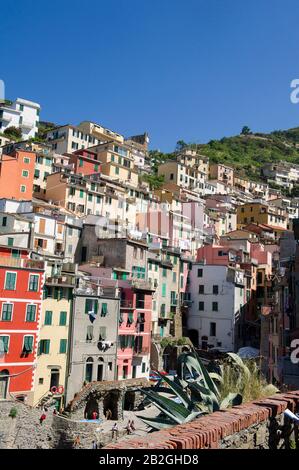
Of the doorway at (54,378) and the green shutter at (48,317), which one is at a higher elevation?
the green shutter at (48,317)

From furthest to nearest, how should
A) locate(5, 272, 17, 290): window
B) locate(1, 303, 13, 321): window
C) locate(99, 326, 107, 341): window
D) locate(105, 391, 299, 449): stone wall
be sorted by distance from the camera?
1. locate(99, 326, 107, 341): window
2. locate(5, 272, 17, 290): window
3. locate(1, 303, 13, 321): window
4. locate(105, 391, 299, 449): stone wall

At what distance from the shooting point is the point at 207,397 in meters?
10.4

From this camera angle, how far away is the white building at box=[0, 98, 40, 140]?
93.1 meters

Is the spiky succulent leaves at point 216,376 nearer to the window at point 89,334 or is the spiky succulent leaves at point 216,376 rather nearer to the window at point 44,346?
the window at point 44,346

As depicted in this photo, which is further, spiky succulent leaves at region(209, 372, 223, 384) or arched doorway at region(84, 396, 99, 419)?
arched doorway at region(84, 396, 99, 419)

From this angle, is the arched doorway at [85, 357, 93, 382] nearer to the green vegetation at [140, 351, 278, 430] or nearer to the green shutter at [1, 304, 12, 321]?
the green shutter at [1, 304, 12, 321]

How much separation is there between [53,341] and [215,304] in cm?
2873

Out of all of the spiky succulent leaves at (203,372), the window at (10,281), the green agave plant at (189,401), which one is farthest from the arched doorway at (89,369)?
the spiky succulent leaves at (203,372)

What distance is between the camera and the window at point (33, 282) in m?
35.9

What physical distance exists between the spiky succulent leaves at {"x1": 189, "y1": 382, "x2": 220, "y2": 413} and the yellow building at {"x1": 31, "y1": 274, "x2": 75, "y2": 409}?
27.3m

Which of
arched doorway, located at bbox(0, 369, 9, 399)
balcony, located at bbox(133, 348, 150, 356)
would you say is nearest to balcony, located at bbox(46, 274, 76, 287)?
arched doorway, located at bbox(0, 369, 9, 399)

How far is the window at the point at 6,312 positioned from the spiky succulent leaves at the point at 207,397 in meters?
26.1

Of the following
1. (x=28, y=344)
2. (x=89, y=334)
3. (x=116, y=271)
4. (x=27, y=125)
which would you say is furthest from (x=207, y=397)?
(x=27, y=125)

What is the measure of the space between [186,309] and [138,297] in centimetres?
1612
